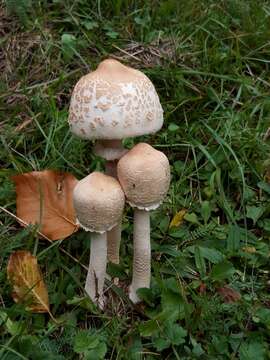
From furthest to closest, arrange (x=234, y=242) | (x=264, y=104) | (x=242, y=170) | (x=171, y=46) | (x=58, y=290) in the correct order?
(x=171, y=46) < (x=264, y=104) < (x=242, y=170) < (x=234, y=242) < (x=58, y=290)

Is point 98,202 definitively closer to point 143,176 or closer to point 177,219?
point 143,176

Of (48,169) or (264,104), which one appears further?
(264,104)

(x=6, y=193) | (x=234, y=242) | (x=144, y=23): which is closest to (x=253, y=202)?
(x=234, y=242)

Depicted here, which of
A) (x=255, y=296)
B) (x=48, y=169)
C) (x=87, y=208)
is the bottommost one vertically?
(x=255, y=296)

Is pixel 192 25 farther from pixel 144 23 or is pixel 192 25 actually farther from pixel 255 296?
pixel 255 296

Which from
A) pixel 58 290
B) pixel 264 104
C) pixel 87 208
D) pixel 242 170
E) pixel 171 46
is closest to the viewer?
pixel 87 208

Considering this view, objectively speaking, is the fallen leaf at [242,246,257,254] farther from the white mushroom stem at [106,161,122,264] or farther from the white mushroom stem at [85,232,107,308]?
the white mushroom stem at [85,232,107,308]

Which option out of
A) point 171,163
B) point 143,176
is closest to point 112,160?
point 143,176

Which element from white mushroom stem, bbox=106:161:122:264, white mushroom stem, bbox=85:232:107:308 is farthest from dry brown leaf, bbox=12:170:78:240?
white mushroom stem, bbox=85:232:107:308
